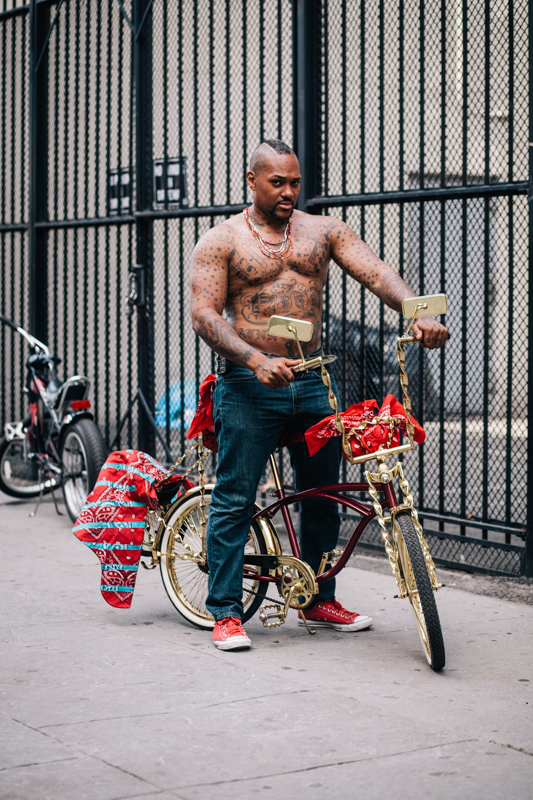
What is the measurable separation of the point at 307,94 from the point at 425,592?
3.91m

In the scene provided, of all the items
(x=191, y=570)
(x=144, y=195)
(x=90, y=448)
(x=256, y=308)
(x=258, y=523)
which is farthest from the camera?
(x=144, y=195)

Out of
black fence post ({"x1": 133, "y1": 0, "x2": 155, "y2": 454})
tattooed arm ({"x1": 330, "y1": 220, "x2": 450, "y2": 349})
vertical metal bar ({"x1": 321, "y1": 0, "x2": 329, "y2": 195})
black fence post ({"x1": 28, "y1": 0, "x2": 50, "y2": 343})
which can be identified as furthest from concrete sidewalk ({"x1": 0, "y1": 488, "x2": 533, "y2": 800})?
black fence post ({"x1": 28, "y1": 0, "x2": 50, "y2": 343})

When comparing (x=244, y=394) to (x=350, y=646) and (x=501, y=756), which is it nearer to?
(x=350, y=646)

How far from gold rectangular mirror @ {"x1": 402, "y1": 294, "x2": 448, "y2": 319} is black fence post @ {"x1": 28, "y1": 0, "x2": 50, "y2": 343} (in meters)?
5.81

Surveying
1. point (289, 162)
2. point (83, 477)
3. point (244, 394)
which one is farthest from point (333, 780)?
point (83, 477)

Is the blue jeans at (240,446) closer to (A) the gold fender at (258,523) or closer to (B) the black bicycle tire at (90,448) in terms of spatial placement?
(A) the gold fender at (258,523)

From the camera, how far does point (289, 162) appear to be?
4.25 metres

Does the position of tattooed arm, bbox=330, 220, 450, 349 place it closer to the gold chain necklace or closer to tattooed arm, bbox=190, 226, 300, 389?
the gold chain necklace

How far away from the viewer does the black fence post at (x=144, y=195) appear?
7793 millimetres

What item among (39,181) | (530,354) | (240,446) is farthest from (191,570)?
(39,181)

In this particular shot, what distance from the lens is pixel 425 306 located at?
12.4ft

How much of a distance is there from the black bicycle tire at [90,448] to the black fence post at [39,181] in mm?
2109

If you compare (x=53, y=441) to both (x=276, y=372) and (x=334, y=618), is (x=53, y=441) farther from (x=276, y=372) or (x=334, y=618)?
(x=276, y=372)

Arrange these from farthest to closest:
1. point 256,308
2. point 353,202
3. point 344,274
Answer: point 344,274 → point 353,202 → point 256,308
